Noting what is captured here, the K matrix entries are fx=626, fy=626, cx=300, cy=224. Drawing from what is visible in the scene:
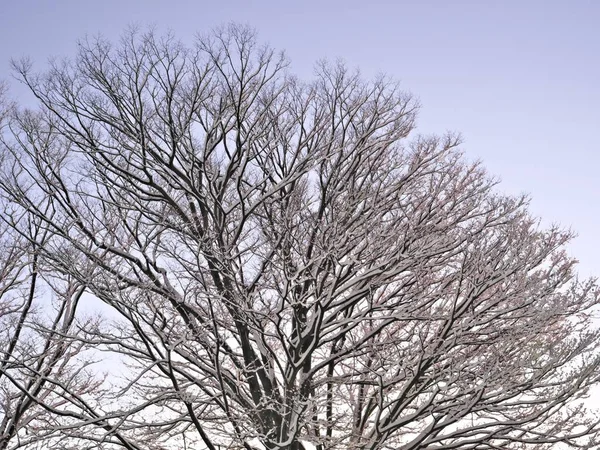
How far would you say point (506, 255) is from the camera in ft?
28.2

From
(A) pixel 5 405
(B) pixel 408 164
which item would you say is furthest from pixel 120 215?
(B) pixel 408 164

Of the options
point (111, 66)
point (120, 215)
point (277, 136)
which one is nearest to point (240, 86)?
point (277, 136)

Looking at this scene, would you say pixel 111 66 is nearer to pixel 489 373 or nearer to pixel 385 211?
pixel 385 211

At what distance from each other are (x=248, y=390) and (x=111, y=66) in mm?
5453

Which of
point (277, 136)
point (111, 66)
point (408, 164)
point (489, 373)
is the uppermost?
point (111, 66)

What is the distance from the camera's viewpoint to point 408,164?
423 inches

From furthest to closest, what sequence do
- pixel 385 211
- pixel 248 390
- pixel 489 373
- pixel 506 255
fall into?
pixel 385 211 → pixel 248 390 → pixel 506 255 → pixel 489 373

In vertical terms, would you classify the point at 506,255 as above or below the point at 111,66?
below

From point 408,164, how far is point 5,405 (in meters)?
7.86

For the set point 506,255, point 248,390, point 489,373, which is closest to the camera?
point 489,373

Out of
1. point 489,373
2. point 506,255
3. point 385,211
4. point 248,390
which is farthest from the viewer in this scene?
point 385,211

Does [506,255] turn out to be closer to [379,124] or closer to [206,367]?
[379,124]

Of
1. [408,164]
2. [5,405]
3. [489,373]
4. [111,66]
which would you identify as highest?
[111,66]

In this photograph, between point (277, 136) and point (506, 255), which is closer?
point (506, 255)
